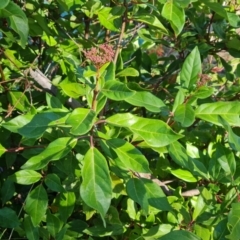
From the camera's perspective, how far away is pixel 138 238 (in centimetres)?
131

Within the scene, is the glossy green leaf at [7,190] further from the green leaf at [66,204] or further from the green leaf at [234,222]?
the green leaf at [234,222]

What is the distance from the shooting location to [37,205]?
4.19 ft

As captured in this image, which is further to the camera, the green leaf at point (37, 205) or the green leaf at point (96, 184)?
the green leaf at point (37, 205)

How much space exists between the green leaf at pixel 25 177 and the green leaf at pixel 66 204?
101 millimetres

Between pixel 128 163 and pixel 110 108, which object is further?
pixel 110 108

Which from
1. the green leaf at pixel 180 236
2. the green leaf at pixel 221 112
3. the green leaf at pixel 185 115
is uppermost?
the green leaf at pixel 185 115

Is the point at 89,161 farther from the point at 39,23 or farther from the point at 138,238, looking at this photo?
A: the point at 39,23

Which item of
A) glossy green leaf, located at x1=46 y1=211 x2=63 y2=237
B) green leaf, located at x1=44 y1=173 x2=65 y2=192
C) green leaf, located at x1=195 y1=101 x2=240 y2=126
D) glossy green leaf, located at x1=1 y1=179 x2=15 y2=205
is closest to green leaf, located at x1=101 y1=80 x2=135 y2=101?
green leaf, located at x1=195 y1=101 x2=240 y2=126

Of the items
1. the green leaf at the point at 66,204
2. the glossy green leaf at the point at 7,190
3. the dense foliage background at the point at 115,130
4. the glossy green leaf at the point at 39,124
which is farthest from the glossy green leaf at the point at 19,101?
the glossy green leaf at the point at 39,124

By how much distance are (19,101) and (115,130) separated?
0.48m

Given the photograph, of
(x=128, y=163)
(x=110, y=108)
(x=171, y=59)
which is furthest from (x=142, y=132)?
(x=171, y=59)

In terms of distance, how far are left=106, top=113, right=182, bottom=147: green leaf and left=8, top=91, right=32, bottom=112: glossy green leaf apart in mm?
553

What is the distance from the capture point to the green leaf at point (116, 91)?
1062 mm

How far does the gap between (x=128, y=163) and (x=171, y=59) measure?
3.15ft
